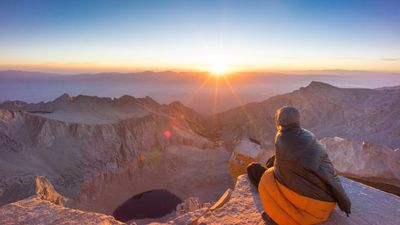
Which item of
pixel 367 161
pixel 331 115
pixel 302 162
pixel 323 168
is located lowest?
pixel 331 115

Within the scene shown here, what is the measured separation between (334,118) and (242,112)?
47.4ft

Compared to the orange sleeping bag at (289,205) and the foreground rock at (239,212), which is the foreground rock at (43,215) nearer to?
the foreground rock at (239,212)

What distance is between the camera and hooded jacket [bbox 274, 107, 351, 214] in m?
3.46

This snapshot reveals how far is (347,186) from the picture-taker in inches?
229

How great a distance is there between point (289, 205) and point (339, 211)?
1.22 metres

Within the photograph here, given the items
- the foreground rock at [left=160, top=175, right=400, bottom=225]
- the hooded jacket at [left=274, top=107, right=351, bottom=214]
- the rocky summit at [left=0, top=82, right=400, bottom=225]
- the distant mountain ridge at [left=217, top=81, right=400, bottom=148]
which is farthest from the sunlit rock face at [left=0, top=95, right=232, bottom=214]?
the hooded jacket at [left=274, top=107, right=351, bottom=214]

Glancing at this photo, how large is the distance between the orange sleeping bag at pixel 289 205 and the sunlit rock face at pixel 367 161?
17.3 metres

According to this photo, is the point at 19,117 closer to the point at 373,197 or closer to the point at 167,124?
the point at 167,124

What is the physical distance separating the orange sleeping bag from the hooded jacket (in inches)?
3.6

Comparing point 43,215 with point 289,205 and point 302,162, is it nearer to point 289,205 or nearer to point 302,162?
point 289,205

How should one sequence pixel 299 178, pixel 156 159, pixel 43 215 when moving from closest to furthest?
1. pixel 299 178
2. pixel 43 215
3. pixel 156 159

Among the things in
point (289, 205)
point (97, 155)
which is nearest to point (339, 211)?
point (289, 205)

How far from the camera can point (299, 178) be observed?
3574mm

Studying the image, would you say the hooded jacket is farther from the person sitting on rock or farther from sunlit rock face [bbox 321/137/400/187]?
sunlit rock face [bbox 321/137/400/187]
